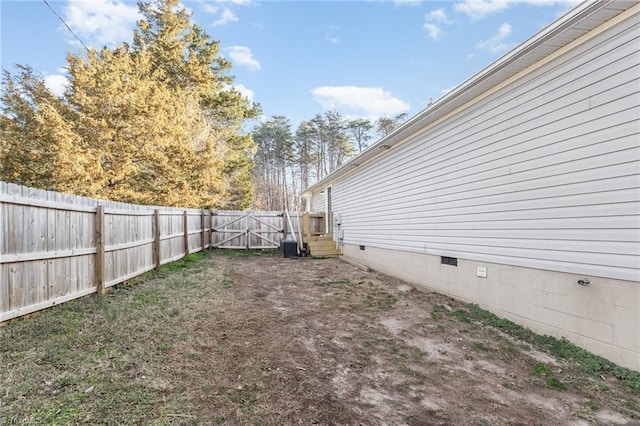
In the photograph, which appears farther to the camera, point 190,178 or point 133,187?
point 190,178

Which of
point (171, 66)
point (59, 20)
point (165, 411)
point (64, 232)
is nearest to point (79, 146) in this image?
point (59, 20)

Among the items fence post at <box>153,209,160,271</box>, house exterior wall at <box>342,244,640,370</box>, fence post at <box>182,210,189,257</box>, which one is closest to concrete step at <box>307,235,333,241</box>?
fence post at <box>182,210,189,257</box>

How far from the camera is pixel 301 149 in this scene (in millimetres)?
27750

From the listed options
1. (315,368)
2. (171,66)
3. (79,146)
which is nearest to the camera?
(315,368)

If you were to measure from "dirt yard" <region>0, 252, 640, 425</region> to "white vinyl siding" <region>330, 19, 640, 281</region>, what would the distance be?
1.10 m

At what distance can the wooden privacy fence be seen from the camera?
3.19 metres

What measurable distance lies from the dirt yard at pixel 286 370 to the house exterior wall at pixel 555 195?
486mm

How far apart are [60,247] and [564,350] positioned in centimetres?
607

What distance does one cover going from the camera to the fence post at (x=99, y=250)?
457cm

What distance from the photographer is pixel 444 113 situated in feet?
18.5

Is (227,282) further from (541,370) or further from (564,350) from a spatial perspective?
(564,350)

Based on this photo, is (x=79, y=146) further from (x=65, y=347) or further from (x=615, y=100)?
(x=615, y=100)

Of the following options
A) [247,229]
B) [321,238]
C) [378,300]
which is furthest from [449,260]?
[247,229]

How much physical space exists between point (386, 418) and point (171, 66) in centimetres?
1681
